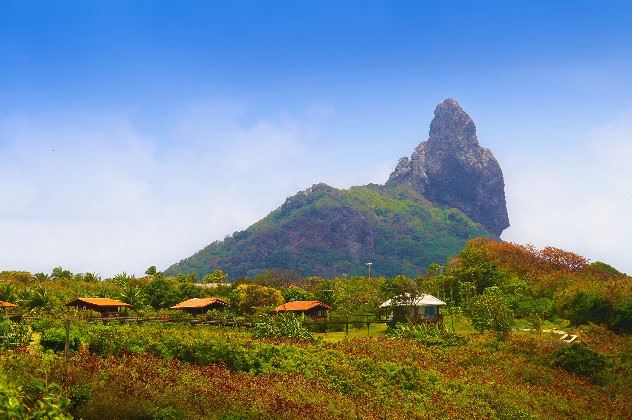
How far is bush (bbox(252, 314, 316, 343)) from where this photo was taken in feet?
104

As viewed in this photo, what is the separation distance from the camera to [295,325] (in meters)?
33.6

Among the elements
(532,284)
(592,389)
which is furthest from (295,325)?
(532,284)

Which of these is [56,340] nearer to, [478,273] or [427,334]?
[427,334]

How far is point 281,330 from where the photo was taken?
3284 centimetres

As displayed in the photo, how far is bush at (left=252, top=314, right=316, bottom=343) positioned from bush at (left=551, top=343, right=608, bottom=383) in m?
12.2

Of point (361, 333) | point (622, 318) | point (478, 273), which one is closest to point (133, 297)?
point (361, 333)

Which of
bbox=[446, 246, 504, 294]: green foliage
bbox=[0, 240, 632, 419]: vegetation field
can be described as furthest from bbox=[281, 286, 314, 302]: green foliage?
bbox=[446, 246, 504, 294]: green foliage

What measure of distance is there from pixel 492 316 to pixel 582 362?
26.4 feet

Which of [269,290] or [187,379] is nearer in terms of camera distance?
[187,379]

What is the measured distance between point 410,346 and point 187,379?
1574 centimetres

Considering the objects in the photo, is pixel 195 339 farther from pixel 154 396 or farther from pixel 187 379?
pixel 154 396

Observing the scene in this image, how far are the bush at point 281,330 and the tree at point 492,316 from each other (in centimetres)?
1154

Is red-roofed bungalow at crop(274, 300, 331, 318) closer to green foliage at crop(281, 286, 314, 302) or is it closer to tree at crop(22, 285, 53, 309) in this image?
green foliage at crop(281, 286, 314, 302)

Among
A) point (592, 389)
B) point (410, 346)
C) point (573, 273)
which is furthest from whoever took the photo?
point (573, 273)
